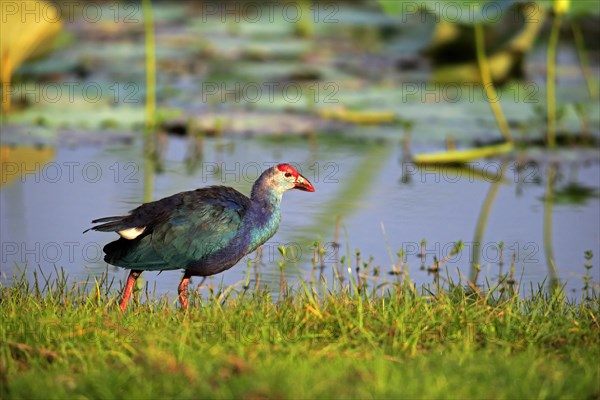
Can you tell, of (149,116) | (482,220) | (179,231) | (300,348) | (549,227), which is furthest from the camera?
(149,116)

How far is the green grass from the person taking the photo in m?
3.73

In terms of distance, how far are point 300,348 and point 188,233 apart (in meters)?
0.97

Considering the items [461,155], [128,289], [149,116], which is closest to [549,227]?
[461,155]

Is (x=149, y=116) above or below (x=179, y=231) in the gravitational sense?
above

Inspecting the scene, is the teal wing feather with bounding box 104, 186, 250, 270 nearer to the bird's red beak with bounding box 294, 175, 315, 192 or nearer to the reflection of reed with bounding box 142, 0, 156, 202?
Answer: the bird's red beak with bounding box 294, 175, 315, 192

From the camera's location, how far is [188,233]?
4.87 meters

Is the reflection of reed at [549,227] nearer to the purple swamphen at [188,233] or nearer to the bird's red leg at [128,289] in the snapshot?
the purple swamphen at [188,233]

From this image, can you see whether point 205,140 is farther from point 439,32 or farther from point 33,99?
point 439,32

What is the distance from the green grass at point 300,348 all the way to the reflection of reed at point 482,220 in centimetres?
114

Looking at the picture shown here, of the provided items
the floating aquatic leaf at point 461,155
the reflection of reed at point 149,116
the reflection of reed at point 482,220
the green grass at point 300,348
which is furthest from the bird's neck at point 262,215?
→ the floating aquatic leaf at point 461,155

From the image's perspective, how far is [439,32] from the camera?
12.7m

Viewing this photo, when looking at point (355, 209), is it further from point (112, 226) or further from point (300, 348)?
Result: point (300, 348)

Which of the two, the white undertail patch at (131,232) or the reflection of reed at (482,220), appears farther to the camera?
the reflection of reed at (482,220)

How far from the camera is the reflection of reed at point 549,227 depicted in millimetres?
6040
